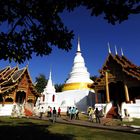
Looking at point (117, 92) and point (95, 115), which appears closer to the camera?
point (95, 115)

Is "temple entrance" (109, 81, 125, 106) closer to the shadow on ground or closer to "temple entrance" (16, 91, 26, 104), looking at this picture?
"temple entrance" (16, 91, 26, 104)

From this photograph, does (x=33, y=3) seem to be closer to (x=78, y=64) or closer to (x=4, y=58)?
(x=4, y=58)

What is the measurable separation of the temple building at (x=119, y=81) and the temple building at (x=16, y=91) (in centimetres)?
1087

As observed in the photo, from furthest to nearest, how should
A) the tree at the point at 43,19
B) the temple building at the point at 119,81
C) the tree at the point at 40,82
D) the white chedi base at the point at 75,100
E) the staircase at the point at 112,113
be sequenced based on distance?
the tree at the point at 40,82, the white chedi base at the point at 75,100, the temple building at the point at 119,81, the staircase at the point at 112,113, the tree at the point at 43,19

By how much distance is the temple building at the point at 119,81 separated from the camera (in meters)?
26.3

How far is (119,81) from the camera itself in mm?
29359

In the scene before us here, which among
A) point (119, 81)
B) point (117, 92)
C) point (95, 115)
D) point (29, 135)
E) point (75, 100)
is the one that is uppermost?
point (119, 81)

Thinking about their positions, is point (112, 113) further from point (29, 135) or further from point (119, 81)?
point (29, 135)

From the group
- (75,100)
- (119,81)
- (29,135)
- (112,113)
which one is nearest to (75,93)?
(75,100)

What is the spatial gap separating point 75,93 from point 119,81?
1396 centimetres

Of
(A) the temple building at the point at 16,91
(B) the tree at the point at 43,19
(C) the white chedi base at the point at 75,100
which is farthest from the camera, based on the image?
(C) the white chedi base at the point at 75,100

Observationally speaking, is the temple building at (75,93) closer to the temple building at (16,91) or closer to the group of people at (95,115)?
the temple building at (16,91)

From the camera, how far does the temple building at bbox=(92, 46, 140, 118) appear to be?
26278mm

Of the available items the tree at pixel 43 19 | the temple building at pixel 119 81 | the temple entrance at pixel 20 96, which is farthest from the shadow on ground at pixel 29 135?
the temple entrance at pixel 20 96
